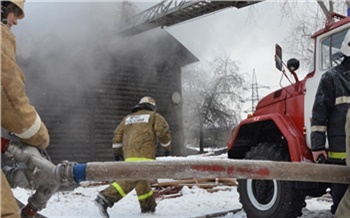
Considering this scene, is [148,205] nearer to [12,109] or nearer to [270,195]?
[270,195]

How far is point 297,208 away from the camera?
166 inches

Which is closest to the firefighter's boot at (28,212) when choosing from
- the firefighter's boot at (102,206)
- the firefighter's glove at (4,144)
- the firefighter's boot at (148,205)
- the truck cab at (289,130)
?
the firefighter's glove at (4,144)

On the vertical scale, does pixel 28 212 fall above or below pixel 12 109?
below

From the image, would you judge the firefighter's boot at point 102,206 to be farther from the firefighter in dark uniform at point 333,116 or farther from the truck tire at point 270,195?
the firefighter in dark uniform at point 333,116

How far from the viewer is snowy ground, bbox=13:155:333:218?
5238 mm

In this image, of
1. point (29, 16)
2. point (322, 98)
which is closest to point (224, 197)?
point (322, 98)

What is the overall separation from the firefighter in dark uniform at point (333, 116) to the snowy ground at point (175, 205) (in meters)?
1.93

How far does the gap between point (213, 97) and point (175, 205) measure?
22.5 meters

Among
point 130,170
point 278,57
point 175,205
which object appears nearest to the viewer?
point 130,170

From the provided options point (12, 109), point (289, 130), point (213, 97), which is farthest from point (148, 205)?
point (213, 97)

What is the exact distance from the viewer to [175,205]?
5.93 metres

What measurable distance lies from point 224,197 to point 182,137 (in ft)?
25.6

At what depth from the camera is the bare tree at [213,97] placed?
24031mm

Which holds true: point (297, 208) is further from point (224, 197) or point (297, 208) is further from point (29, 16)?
point (29, 16)
